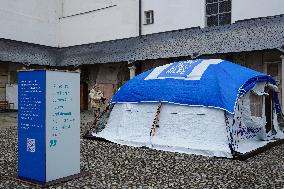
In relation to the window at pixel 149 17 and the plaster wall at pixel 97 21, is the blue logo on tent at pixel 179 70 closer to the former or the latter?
the window at pixel 149 17

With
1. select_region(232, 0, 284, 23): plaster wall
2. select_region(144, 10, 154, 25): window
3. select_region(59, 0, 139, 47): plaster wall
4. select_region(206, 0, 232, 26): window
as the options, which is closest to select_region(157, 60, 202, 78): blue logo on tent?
select_region(232, 0, 284, 23): plaster wall

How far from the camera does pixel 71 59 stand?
24.2 metres

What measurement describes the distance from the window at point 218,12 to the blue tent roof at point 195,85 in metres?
10.5

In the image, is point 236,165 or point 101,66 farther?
point 101,66

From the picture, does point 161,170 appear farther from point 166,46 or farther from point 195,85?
point 166,46

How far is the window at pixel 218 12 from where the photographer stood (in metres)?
20.1

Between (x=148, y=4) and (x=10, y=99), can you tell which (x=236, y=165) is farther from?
(x=10, y=99)

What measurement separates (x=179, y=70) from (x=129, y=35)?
46.6 ft

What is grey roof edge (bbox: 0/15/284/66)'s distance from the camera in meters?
16.6

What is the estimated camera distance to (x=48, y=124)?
5.57 metres

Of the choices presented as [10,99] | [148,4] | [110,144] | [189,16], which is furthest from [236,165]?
[10,99]

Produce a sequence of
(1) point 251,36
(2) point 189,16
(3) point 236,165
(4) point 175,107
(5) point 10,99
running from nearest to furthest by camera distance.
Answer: (3) point 236,165 < (4) point 175,107 < (1) point 251,36 < (2) point 189,16 < (5) point 10,99

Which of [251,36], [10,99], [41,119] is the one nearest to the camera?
[41,119]

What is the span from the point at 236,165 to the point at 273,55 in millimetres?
11719
